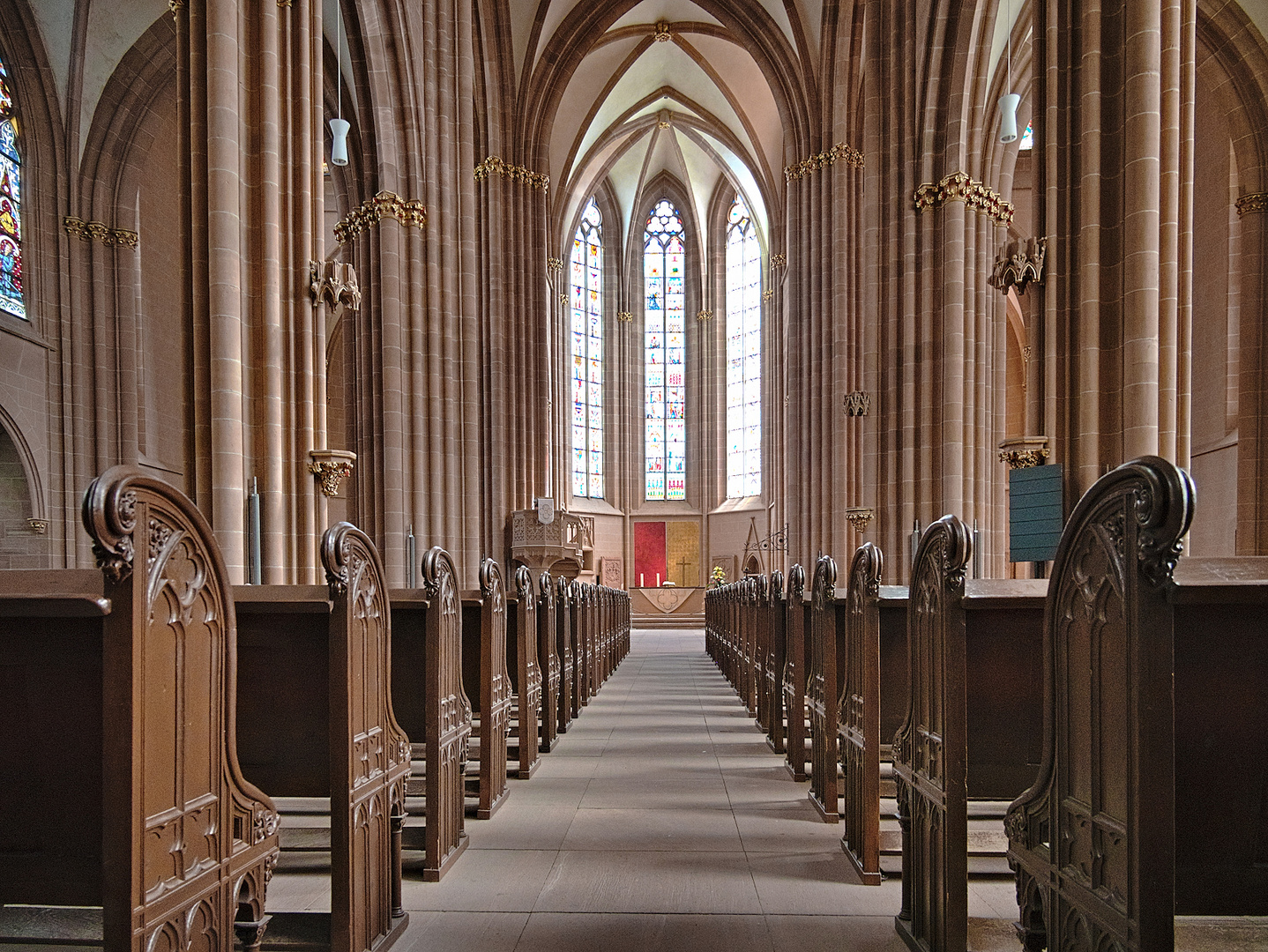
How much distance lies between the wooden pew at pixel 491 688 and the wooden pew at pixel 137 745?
2.26 metres

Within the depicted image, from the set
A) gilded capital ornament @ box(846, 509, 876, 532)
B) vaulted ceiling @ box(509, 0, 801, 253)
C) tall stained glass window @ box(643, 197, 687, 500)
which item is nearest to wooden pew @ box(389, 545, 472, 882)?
gilded capital ornament @ box(846, 509, 876, 532)

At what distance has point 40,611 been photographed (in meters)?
2.13

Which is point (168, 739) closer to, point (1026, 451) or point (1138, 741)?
point (1138, 741)

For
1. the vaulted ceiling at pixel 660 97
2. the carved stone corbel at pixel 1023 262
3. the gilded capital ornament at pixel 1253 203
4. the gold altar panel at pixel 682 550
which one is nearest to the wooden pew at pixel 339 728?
the carved stone corbel at pixel 1023 262

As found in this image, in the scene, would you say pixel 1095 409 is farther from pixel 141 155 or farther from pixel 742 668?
pixel 141 155

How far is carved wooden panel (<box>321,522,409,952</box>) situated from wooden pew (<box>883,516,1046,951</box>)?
1.83 meters

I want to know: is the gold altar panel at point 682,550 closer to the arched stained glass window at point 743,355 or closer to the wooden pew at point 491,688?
the arched stained glass window at point 743,355

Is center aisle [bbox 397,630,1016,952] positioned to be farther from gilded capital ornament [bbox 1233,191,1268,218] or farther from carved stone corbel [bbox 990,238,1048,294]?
gilded capital ornament [bbox 1233,191,1268,218]

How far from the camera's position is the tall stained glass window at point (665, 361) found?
29.4m

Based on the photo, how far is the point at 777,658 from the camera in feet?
22.2

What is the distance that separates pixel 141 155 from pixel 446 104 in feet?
18.5

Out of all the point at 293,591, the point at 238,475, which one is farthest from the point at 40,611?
the point at 238,475

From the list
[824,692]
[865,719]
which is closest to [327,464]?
[824,692]

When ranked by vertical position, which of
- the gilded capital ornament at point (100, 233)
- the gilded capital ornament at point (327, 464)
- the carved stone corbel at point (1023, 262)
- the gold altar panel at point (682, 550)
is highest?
the gilded capital ornament at point (100, 233)
